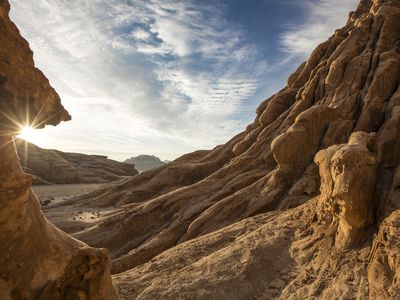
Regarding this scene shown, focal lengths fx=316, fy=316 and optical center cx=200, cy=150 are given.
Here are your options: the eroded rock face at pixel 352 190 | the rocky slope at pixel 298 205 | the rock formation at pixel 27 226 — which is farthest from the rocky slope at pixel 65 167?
the eroded rock face at pixel 352 190

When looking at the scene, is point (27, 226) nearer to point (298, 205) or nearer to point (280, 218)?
point (280, 218)

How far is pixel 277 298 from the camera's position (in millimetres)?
13445

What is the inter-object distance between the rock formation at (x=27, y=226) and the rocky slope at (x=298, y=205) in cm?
616

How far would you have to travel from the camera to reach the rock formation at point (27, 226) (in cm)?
823

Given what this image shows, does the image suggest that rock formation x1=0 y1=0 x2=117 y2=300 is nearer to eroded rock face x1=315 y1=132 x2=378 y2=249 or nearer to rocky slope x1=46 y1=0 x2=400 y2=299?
rocky slope x1=46 y1=0 x2=400 y2=299

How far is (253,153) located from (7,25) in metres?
24.2

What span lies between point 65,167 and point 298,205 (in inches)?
2801

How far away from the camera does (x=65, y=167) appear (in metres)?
79.5

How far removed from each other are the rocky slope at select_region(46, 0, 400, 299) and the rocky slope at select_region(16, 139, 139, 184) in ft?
128

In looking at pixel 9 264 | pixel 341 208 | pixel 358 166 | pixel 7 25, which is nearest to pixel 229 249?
pixel 341 208

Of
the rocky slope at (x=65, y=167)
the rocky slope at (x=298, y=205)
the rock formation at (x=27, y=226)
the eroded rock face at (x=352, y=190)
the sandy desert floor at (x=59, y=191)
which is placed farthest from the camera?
the rocky slope at (x=65, y=167)

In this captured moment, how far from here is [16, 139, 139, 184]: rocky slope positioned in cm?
7738

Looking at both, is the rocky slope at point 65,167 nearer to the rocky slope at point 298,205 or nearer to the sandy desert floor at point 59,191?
the sandy desert floor at point 59,191

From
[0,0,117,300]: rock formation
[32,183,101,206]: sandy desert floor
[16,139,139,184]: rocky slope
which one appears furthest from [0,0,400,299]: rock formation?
[16,139,139,184]: rocky slope
